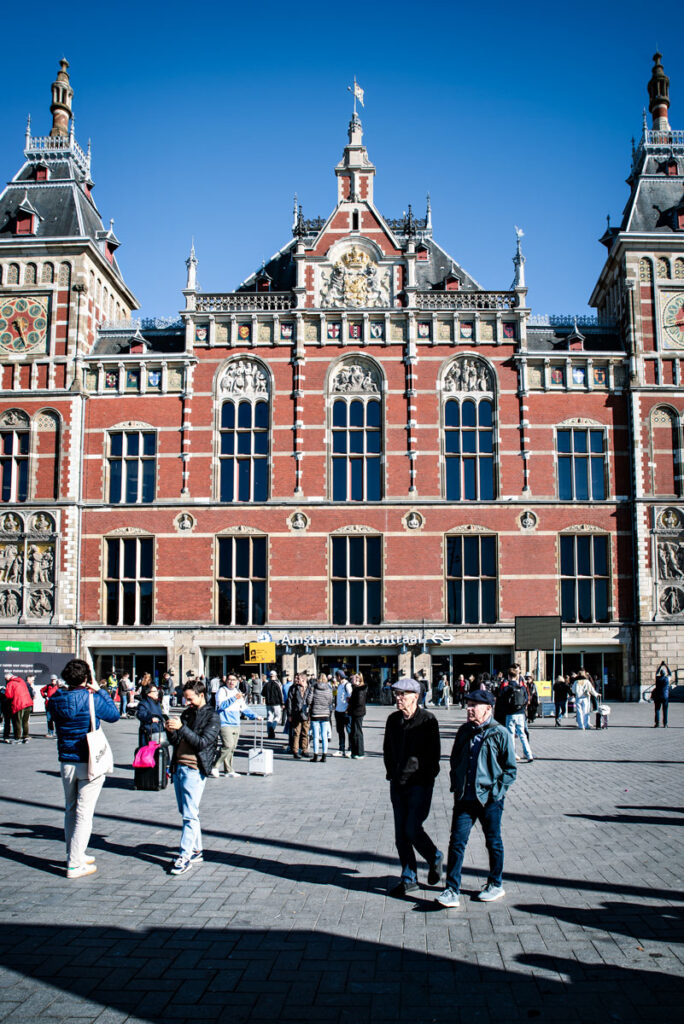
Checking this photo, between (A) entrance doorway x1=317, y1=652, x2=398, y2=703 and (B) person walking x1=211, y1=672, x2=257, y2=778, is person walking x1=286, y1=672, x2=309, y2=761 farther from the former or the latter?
(A) entrance doorway x1=317, y1=652, x2=398, y2=703

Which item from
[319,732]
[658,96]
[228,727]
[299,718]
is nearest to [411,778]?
[228,727]

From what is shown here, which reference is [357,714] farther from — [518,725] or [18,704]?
[18,704]

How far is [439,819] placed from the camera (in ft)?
34.0

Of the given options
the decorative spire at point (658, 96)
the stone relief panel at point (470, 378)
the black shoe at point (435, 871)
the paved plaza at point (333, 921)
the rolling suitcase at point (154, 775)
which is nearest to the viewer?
the paved plaza at point (333, 921)

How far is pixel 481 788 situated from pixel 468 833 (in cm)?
37

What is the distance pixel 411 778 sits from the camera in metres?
7.21

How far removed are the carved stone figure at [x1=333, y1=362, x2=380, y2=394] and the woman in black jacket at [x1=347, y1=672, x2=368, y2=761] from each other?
17798 mm

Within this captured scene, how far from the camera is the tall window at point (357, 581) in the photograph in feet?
104

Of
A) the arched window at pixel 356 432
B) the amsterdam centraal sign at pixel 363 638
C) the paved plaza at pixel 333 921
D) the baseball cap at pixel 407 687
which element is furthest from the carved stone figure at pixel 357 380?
the baseball cap at pixel 407 687

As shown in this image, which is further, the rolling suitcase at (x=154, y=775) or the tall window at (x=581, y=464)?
the tall window at (x=581, y=464)

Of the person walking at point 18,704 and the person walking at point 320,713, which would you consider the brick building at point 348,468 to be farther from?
the person walking at point 320,713

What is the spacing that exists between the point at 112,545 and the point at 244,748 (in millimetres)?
15748

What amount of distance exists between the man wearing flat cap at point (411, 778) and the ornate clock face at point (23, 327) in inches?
1147

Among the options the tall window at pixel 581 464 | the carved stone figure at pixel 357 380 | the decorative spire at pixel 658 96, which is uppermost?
the decorative spire at pixel 658 96
